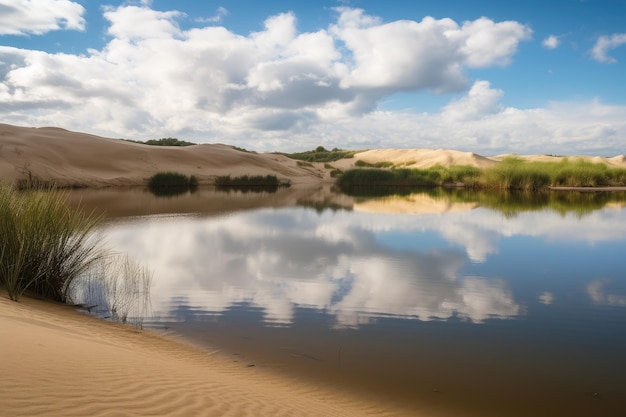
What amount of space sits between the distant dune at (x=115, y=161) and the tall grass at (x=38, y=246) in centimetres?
1935

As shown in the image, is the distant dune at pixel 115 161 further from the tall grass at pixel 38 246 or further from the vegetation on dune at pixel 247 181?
the tall grass at pixel 38 246

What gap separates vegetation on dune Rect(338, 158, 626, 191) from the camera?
94.8 feet

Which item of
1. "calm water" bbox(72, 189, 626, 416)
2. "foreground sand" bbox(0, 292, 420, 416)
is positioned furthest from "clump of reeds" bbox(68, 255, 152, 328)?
"foreground sand" bbox(0, 292, 420, 416)

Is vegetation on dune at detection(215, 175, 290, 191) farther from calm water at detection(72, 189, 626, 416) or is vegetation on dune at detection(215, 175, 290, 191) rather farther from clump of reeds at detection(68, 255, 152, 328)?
clump of reeds at detection(68, 255, 152, 328)

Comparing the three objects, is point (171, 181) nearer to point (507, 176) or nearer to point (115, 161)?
point (115, 161)

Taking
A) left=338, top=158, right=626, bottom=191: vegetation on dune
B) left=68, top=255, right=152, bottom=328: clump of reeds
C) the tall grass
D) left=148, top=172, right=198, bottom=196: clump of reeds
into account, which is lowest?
left=68, top=255, right=152, bottom=328: clump of reeds

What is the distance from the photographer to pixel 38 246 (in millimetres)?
4988

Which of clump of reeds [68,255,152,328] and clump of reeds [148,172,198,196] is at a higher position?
clump of reeds [148,172,198,196]

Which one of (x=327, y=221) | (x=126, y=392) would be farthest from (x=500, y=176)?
(x=126, y=392)

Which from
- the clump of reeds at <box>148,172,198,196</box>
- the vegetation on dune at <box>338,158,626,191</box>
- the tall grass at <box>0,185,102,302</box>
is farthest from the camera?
the clump of reeds at <box>148,172,198,196</box>

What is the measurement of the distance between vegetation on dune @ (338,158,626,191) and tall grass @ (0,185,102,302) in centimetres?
2737

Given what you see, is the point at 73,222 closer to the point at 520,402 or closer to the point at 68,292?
the point at 68,292

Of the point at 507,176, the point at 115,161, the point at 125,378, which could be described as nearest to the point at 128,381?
the point at 125,378

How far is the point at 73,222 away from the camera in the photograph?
5.48 m
